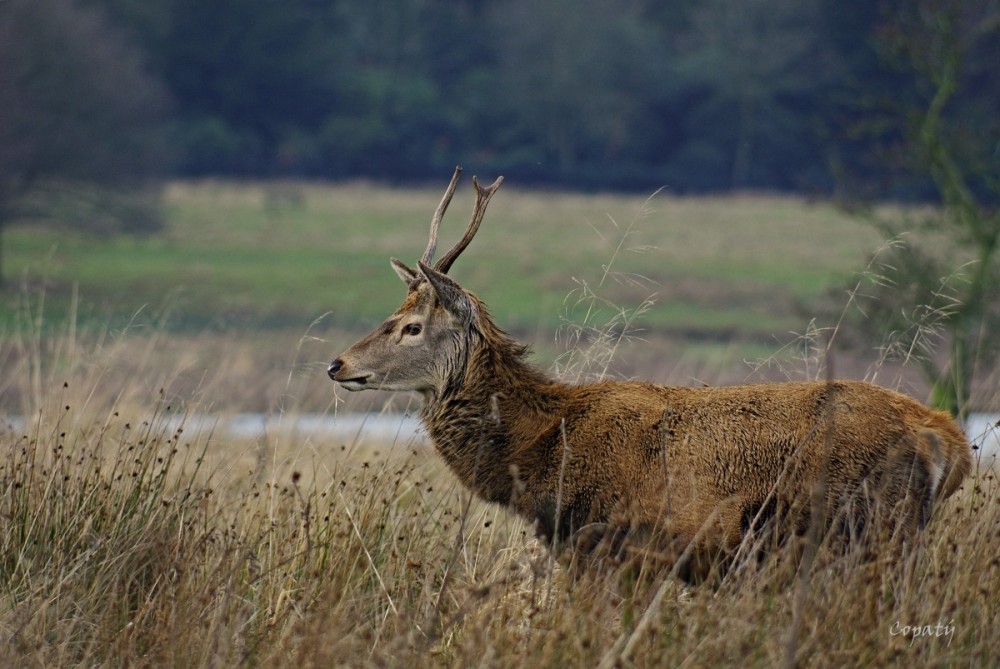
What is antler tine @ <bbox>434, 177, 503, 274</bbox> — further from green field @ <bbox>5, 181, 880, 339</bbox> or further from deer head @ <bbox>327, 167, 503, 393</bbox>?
green field @ <bbox>5, 181, 880, 339</bbox>

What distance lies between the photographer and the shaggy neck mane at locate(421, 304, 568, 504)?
240 inches

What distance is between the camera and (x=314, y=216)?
4019 cm

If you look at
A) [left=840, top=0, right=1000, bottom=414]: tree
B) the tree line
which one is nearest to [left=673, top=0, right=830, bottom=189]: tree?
the tree line

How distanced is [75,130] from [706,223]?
62.8 feet

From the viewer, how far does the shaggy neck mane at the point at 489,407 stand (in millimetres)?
6094

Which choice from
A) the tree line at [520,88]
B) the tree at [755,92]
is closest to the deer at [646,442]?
the tree line at [520,88]

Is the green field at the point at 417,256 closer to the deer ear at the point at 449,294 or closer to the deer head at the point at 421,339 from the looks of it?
the deer head at the point at 421,339

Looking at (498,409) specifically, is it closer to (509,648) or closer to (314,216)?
(509,648)

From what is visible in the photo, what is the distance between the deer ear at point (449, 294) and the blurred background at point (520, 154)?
924 millimetres

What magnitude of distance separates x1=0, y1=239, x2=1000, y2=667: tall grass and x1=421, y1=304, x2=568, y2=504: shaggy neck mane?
300mm

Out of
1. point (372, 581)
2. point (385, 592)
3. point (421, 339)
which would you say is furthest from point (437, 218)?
point (385, 592)

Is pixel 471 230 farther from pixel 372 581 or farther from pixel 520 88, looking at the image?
pixel 520 88

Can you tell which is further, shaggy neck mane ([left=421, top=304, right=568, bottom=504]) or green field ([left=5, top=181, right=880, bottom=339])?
green field ([left=5, top=181, right=880, bottom=339])

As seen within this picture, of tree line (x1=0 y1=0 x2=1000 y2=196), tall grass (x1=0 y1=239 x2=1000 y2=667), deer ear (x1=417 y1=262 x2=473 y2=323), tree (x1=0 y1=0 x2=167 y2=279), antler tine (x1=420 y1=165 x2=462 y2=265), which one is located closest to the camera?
tall grass (x1=0 y1=239 x2=1000 y2=667)
